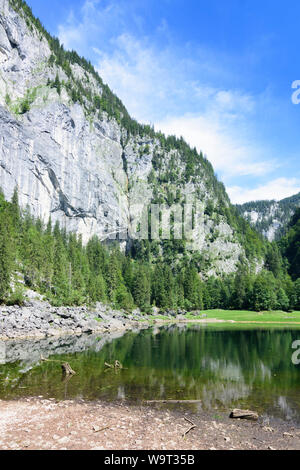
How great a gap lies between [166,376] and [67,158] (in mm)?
134045

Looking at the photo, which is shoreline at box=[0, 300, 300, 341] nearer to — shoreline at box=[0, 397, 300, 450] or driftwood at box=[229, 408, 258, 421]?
shoreline at box=[0, 397, 300, 450]

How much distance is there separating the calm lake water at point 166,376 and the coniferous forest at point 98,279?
31472mm

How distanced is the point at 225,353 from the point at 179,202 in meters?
165

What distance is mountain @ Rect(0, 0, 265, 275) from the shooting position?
415 ft

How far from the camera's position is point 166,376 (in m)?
25.0

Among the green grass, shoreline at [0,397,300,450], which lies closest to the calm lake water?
shoreline at [0,397,300,450]

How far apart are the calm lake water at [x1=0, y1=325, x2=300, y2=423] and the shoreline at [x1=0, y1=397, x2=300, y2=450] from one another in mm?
2195

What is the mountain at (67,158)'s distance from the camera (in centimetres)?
12638

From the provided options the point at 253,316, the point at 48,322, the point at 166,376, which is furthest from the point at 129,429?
the point at 253,316

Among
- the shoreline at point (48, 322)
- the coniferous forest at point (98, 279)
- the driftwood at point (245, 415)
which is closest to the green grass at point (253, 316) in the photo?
the coniferous forest at point (98, 279)

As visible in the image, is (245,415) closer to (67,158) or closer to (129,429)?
(129,429)

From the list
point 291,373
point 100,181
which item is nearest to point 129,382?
point 291,373

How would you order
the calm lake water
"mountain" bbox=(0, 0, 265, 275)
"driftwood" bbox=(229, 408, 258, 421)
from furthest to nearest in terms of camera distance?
"mountain" bbox=(0, 0, 265, 275) → the calm lake water → "driftwood" bbox=(229, 408, 258, 421)
